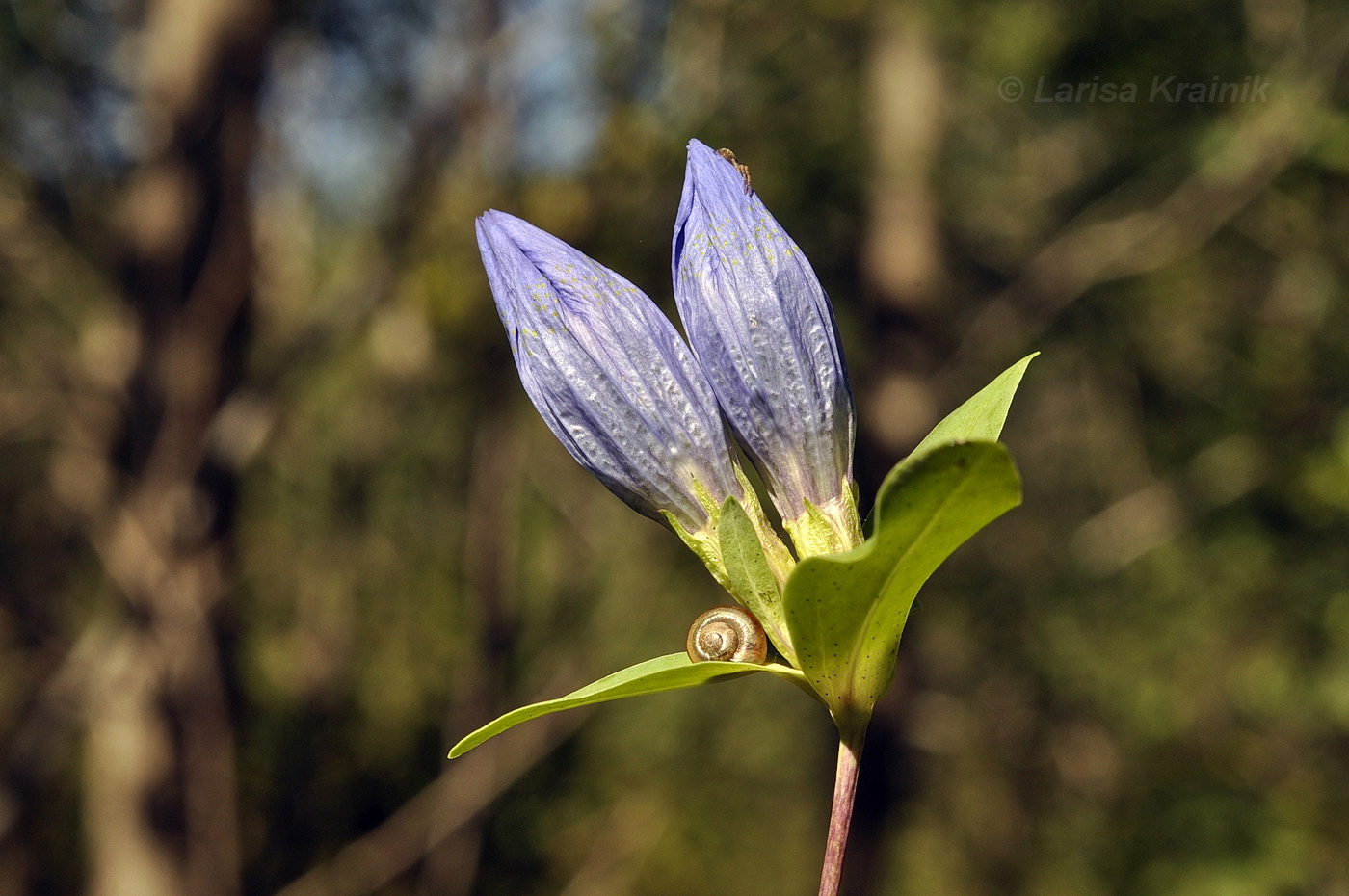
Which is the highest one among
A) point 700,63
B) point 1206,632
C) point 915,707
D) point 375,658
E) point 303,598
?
point 700,63

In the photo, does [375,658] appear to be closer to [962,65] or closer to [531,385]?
[962,65]

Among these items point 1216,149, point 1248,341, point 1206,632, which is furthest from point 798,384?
point 1206,632

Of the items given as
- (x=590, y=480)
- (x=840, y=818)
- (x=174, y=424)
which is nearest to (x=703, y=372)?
(x=840, y=818)

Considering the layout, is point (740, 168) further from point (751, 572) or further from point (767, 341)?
point (751, 572)

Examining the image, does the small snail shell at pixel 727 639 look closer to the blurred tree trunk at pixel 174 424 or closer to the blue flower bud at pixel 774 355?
the blue flower bud at pixel 774 355

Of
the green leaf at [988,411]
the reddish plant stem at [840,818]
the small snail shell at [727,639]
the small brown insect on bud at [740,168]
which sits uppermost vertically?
the small brown insect on bud at [740,168]

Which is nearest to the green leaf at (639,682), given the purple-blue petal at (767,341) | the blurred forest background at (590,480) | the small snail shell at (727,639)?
the small snail shell at (727,639)
